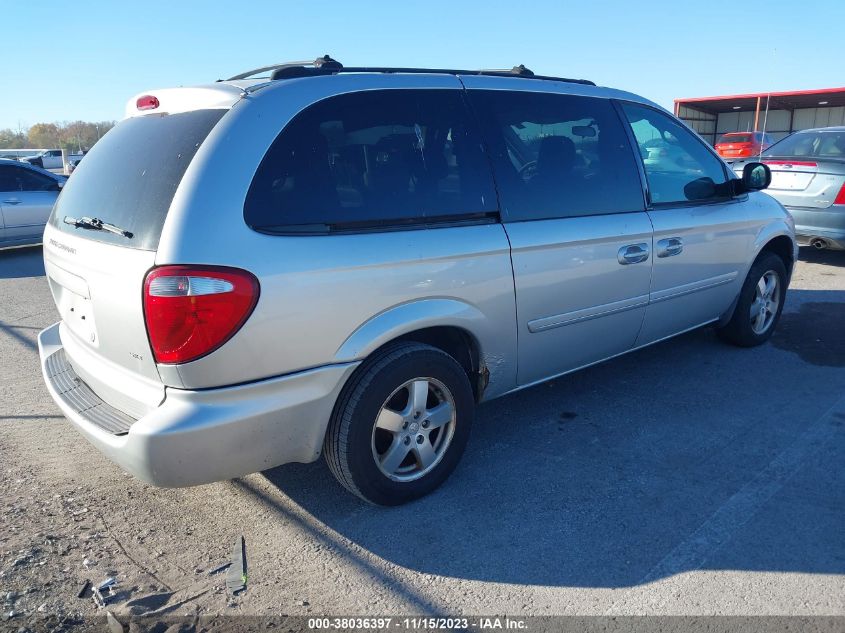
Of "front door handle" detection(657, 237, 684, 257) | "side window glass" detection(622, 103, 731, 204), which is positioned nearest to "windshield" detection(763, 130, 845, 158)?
"side window glass" detection(622, 103, 731, 204)

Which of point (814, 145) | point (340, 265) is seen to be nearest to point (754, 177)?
point (340, 265)

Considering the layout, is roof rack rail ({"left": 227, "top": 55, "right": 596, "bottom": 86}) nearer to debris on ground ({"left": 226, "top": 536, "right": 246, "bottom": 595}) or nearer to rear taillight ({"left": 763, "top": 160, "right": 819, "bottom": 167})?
debris on ground ({"left": 226, "top": 536, "right": 246, "bottom": 595})

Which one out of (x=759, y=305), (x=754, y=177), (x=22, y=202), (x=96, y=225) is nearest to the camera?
(x=96, y=225)

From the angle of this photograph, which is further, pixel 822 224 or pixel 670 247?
pixel 822 224

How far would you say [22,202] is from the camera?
10.3 m

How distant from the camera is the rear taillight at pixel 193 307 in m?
2.41

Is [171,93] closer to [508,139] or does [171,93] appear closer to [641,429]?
[508,139]

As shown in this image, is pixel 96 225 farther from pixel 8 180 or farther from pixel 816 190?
pixel 8 180

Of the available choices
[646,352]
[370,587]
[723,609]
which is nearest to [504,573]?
[370,587]

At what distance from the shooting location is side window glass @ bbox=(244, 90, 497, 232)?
8.77ft

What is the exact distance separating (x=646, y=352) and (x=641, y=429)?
4.89ft

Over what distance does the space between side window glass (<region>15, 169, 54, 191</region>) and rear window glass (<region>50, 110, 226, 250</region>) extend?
27.7 ft

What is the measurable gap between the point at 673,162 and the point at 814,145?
546 centimetres

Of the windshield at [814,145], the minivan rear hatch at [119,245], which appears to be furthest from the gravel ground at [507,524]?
the windshield at [814,145]
